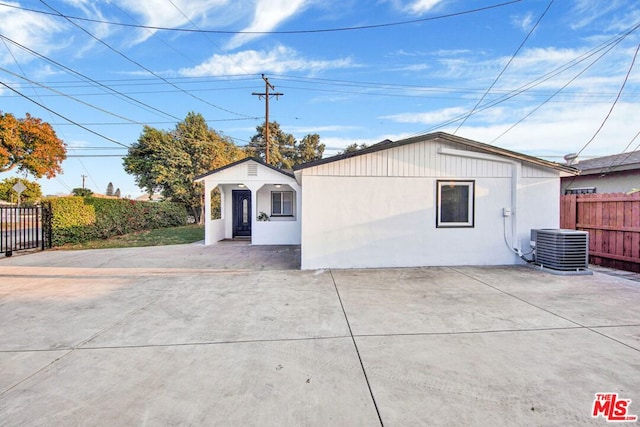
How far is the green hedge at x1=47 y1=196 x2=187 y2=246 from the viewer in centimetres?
1057

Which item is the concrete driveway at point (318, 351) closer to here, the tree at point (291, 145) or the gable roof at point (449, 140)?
the gable roof at point (449, 140)

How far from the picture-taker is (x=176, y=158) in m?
20.1

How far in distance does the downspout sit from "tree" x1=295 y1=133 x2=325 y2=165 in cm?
2778

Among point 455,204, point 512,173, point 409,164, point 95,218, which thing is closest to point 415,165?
point 409,164

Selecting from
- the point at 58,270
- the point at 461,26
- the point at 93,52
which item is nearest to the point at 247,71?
the point at 93,52

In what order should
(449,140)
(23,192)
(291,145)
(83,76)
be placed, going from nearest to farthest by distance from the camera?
(449,140) → (83,76) → (23,192) → (291,145)

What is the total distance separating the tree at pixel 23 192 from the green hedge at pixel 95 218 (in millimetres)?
12553

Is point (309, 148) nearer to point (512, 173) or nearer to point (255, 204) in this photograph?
point (255, 204)

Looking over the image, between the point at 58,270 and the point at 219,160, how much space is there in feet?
50.6

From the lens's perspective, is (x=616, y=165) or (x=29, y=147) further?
(x=29, y=147)

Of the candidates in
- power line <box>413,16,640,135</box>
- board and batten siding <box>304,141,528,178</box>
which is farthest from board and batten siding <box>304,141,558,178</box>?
power line <box>413,16,640,135</box>

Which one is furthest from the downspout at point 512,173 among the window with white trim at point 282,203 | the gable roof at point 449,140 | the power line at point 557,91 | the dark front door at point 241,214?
the dark front door at point 241,214

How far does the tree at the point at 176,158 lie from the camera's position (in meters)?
20.2
